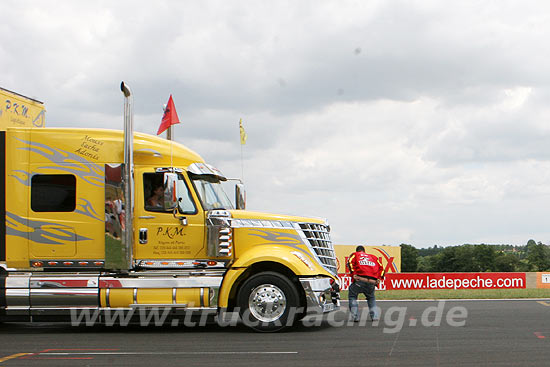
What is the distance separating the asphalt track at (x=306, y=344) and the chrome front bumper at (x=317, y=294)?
1.38 ft

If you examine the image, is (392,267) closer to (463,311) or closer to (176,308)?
(463,311)

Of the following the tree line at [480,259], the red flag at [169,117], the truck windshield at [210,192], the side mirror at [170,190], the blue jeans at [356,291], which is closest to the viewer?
the side mirror at [170,190]

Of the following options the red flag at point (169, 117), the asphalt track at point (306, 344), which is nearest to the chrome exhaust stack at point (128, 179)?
the asphalt track at point (306, 344)

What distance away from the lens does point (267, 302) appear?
11.7m

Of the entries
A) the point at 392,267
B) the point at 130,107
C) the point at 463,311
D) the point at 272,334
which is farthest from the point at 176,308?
the point at 392,267

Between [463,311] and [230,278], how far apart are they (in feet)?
21.6

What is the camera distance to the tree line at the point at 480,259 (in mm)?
108375

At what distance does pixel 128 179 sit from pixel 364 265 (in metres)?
4.84

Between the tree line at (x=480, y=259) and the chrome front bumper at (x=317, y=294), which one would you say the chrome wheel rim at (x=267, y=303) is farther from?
the tree line at (x=480, y=259)

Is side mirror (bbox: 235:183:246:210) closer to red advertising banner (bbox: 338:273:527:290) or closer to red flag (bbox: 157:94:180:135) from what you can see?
red flag (bbox: 157:94:180:135)

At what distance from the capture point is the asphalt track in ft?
29.7

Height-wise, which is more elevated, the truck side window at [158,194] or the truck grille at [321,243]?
the truck side window at [158,194]

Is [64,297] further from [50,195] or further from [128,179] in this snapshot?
[128,179]

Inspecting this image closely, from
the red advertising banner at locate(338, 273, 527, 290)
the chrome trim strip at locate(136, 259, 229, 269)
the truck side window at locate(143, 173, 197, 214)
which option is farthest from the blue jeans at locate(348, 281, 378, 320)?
the red advertising banner at locate(338, 273, 527, 290)
